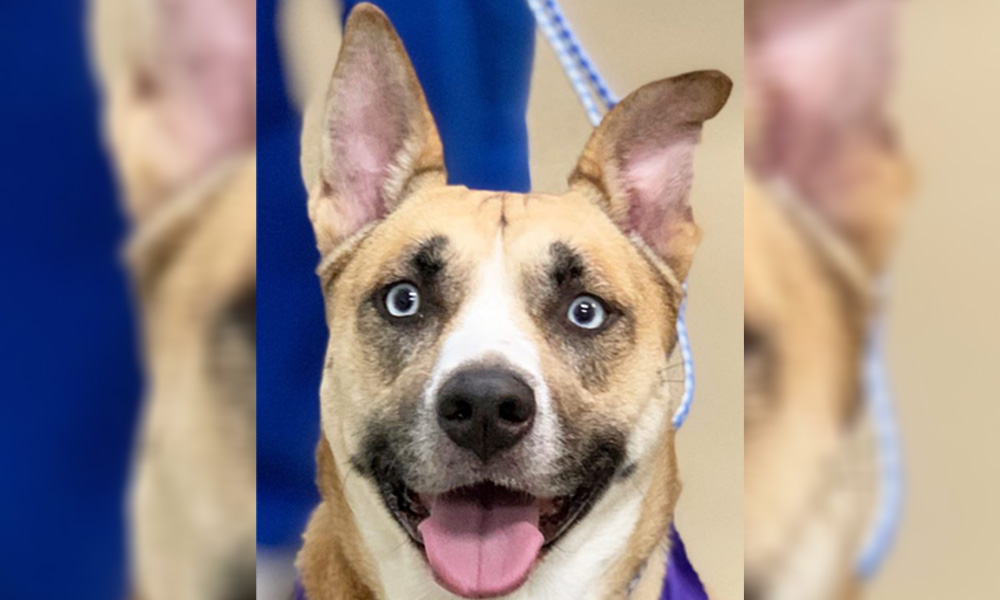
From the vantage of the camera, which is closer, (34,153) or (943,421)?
(34,153)

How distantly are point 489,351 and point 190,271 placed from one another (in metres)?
0.60

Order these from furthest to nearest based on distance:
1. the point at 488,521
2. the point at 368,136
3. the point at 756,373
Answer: the point at 756,373
the point at 368,136
the point at 488,521

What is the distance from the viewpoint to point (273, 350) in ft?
5.54

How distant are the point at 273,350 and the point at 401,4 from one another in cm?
67

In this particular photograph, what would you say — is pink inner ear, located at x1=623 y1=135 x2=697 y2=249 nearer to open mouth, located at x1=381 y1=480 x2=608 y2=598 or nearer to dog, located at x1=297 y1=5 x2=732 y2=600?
dog, located at x1=297 y1=5 x2=732 y2=600

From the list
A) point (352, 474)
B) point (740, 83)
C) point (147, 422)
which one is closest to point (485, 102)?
point (740, 83)

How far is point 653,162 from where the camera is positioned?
166 centimetres

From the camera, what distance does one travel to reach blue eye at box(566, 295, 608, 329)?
152 centimetres

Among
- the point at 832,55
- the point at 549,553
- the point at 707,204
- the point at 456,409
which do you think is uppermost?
the point at 832,55

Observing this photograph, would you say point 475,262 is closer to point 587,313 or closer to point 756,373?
point 587,313

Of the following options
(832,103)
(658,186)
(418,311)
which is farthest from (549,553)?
(832,103)

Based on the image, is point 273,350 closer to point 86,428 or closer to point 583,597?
point 86,428

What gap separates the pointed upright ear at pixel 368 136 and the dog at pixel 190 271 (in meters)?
0.16

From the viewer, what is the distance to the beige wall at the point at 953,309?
69.9 inches
